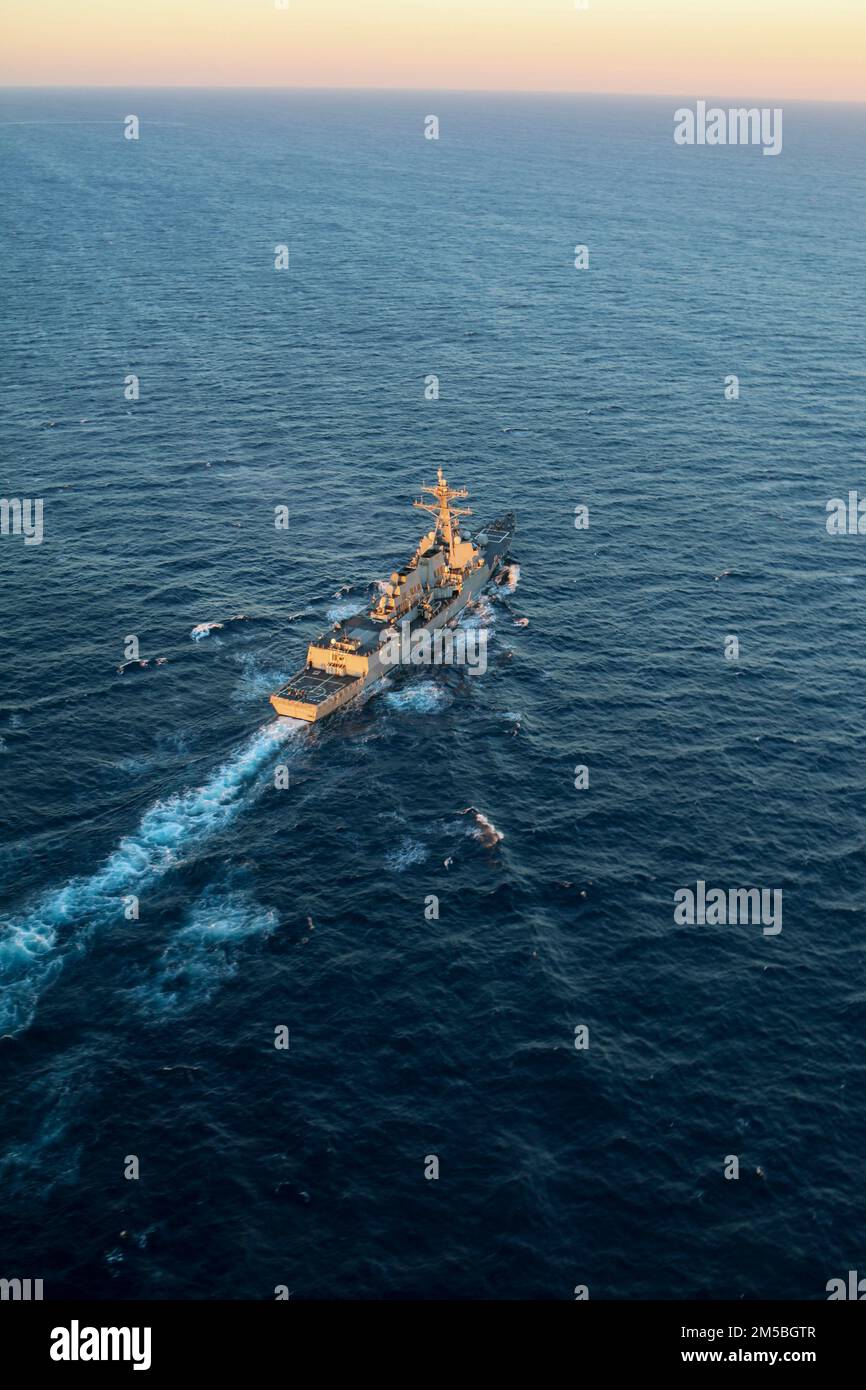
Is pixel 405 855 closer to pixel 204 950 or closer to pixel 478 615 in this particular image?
pixel 204 950

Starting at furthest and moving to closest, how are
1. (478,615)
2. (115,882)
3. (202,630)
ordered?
(478,615) < (202,630) < (115,882)

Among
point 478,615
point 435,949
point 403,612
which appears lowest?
point 435,949

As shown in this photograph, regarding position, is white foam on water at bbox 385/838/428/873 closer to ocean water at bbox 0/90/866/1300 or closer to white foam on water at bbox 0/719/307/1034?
ocean water at bbox 0/90/866/1300

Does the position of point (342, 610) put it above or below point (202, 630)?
above

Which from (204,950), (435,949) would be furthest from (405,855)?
(204,950)

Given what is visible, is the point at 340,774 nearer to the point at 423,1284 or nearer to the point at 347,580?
the point at 347,580

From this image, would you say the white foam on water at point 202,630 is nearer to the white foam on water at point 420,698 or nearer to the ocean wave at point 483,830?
the white foam on water at point 420,698

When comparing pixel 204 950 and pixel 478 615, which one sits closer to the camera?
pixel 204 950

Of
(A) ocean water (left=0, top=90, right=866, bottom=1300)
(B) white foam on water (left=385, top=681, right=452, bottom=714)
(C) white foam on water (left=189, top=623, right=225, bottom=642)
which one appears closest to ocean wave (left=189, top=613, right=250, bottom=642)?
(C) white foam on water (left=189, top=623, right=225, bottom=642)
